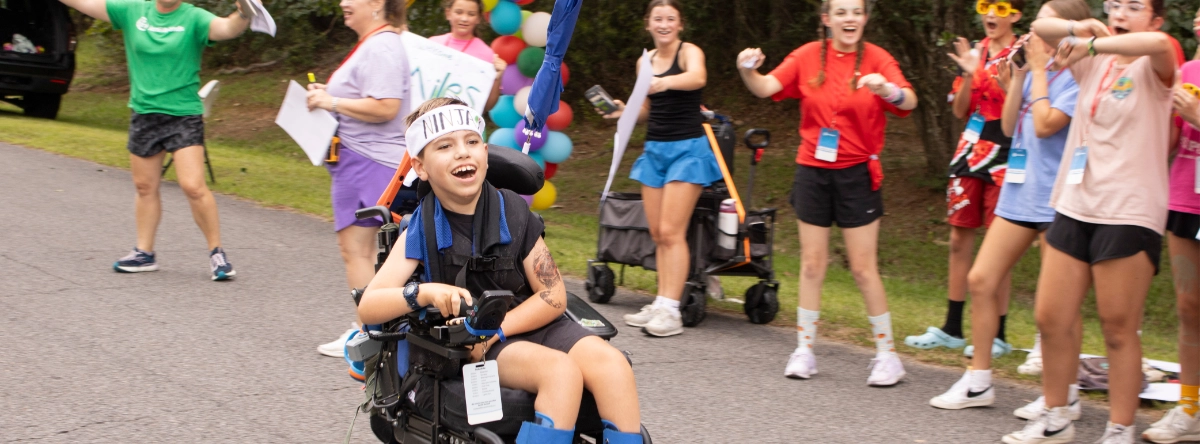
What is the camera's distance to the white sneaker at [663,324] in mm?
6414

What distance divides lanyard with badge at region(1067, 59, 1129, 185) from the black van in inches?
598

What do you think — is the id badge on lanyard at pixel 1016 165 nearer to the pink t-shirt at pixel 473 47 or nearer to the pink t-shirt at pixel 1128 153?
the pink t-shirt at pixel 1128 153

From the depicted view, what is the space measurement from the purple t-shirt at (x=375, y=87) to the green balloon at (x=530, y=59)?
3.41 meters

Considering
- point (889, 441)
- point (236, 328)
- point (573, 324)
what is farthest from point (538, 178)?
point (236, 328)

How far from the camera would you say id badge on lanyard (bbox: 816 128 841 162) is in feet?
17.7

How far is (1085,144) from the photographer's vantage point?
429 cm

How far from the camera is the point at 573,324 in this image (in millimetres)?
3713

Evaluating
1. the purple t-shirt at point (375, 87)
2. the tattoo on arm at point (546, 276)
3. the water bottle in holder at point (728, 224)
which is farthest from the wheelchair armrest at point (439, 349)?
the water bottle in holder at point (728, 224)

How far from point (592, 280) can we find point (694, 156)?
131cm

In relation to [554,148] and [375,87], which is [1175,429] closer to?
[375,87]

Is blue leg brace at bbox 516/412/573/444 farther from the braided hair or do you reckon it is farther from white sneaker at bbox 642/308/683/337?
white sneaker at bbox 642/308/683/337

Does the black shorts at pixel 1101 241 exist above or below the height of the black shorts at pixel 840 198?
above

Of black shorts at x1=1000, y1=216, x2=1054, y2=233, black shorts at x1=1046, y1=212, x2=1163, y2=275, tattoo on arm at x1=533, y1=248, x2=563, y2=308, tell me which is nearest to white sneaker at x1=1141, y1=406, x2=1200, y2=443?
black shorts at x1=1046, y1=212, x2=1163, y2=275

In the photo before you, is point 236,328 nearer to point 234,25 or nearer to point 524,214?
point 234,25
